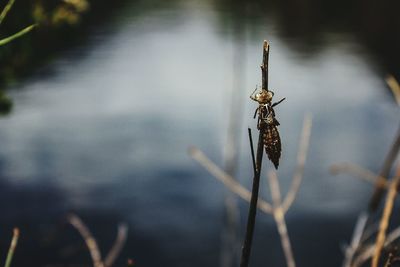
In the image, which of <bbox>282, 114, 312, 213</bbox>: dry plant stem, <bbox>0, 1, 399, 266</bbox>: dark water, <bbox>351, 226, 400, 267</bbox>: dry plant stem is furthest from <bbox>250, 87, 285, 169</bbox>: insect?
<bbox>0, 1, 399, 266</bbox>: dark water

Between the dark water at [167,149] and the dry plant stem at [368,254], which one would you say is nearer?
the dry plant stem at [368,254]

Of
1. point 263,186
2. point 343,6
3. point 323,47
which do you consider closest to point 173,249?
point 263,186

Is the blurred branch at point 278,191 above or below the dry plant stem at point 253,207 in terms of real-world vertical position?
below

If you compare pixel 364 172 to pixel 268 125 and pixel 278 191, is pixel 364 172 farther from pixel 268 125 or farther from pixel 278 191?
pixel 268 125

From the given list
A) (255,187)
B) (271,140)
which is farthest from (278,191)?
(255,187)

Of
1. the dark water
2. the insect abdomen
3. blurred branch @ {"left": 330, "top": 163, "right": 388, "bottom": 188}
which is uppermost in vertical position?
the insect abdomen

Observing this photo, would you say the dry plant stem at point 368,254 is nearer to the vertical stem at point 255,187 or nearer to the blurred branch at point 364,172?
the blurred branch at point 364,172

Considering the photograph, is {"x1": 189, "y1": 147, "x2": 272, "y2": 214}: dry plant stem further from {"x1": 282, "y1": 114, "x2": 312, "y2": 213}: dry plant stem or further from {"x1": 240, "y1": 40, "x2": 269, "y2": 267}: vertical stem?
{"x1": 240, "y1": 40, "x2": 269, "y2": 267}: vertical stem

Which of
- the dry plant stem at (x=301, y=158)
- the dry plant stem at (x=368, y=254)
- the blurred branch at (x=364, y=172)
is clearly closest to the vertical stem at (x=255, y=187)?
the dry plant stem at (x=301, y=158)

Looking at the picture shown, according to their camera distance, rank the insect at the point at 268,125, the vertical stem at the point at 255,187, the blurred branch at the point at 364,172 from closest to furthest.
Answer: the vertical stem at the point at 255,187 < the insect at the point at 268,125 < the blurred branch at the point at 364,172
